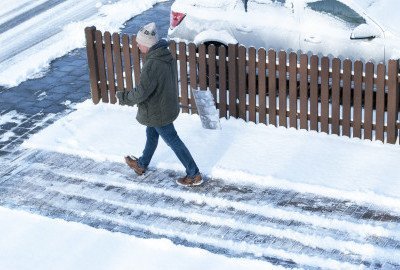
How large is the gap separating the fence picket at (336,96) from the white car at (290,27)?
0.90 meters

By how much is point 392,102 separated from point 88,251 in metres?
4.32

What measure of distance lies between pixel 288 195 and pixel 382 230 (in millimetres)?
1241

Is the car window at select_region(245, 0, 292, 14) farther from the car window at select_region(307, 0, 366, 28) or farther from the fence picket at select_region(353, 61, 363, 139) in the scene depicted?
the fence picket at select_region(353, 61, 363, 139)

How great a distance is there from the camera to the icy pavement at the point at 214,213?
27.9ft

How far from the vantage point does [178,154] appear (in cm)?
979

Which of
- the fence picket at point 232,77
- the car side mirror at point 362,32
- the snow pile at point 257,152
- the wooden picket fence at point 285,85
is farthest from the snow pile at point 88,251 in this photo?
the car side mirror at point 362,32

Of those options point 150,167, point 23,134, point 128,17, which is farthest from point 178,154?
point 128,17

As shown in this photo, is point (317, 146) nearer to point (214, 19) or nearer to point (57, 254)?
point (214, 19)

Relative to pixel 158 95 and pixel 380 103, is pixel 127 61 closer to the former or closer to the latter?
pixel 158 95

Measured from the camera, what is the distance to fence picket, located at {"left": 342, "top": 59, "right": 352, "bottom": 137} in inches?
415

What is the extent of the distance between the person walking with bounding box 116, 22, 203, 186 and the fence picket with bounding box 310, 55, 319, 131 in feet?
6.45

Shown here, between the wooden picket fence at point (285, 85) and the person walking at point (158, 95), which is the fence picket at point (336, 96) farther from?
the person walking at point (158, 95)

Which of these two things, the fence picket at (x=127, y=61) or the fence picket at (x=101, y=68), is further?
the fence picket at (x=101, y=68)

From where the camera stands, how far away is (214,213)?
9.29 meters
